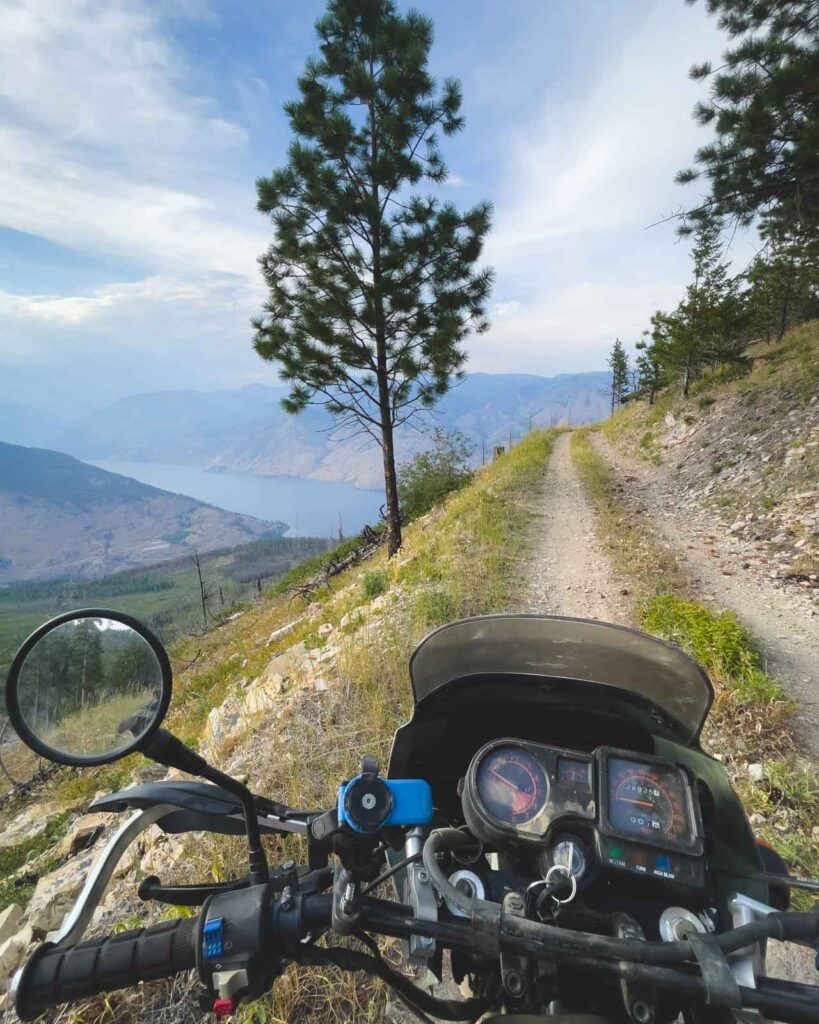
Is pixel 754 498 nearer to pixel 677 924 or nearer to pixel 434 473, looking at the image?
pixel 677 924

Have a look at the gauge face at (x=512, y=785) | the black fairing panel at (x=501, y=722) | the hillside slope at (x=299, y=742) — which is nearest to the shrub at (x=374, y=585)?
the hillside slope at (x=299, y=742)

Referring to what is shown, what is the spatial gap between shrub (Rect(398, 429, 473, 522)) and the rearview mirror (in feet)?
67.4

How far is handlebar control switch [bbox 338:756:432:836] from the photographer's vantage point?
1.22 meters

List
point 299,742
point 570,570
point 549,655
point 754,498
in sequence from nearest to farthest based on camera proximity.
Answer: point 549,655 < point 299,742 < point 570,570 < point 754,498

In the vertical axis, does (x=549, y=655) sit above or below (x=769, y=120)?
below

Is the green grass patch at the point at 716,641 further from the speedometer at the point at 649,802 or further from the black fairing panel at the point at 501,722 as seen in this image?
the speedometer at the point at 649,802

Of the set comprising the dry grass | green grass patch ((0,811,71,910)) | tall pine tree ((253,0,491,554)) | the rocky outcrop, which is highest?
tall pine tree ((253,0,491,554))

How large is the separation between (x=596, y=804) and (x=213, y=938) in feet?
3.11

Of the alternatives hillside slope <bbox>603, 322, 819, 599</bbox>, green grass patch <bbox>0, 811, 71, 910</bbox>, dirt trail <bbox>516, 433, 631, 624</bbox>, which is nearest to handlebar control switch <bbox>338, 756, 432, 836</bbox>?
dirt trail <bbox>516, 433, 631, 624</bbox>

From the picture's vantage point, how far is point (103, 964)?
3.43ft

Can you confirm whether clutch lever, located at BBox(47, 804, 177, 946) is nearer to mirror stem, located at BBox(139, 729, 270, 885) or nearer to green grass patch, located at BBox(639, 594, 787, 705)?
mirror stem, located at BBox(139, 729, 270, 885)

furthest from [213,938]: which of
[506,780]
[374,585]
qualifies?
[374,585]

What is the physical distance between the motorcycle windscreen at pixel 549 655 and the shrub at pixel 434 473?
20165mm

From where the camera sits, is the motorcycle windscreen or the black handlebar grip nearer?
the black handlebar grip
